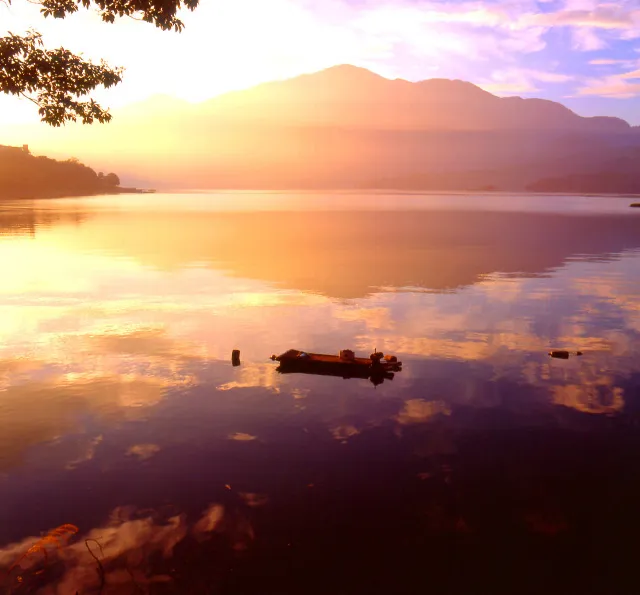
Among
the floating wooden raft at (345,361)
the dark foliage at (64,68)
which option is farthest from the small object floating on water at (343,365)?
the dark foliage at (64,68)

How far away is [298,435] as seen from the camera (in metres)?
23.3

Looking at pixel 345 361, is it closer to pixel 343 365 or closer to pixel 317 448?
pixel 343 365

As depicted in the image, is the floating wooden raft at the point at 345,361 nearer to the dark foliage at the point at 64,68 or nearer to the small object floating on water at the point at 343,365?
the small object floating on water at the point at 343,365

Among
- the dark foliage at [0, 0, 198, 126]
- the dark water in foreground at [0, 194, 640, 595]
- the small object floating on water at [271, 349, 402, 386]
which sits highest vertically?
the dark foliage at [0, 0, 198, 126]

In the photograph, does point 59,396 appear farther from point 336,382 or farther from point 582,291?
point 582,291

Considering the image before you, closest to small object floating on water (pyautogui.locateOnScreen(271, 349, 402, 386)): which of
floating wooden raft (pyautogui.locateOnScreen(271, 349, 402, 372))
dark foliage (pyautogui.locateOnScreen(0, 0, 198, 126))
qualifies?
floating wooden raft (pyautogui.locateOnScreen(271, 349, 402, 372))

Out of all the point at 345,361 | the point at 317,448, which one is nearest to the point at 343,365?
the point at 345,361

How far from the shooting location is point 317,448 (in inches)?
876

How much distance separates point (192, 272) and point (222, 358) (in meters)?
36.8

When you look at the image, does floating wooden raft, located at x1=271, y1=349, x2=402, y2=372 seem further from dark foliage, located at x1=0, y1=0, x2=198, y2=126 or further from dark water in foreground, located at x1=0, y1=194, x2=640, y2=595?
dark foliage, located at x1=0, y1=0, x2=198, y2=126

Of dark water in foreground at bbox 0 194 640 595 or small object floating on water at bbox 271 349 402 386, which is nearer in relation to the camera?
dark water in foreground at bbox 0 194 640 595

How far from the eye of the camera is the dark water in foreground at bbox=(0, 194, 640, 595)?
15.8 meters

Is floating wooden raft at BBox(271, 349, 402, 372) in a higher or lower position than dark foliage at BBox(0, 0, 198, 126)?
lower

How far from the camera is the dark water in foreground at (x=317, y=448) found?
51.8 feet
